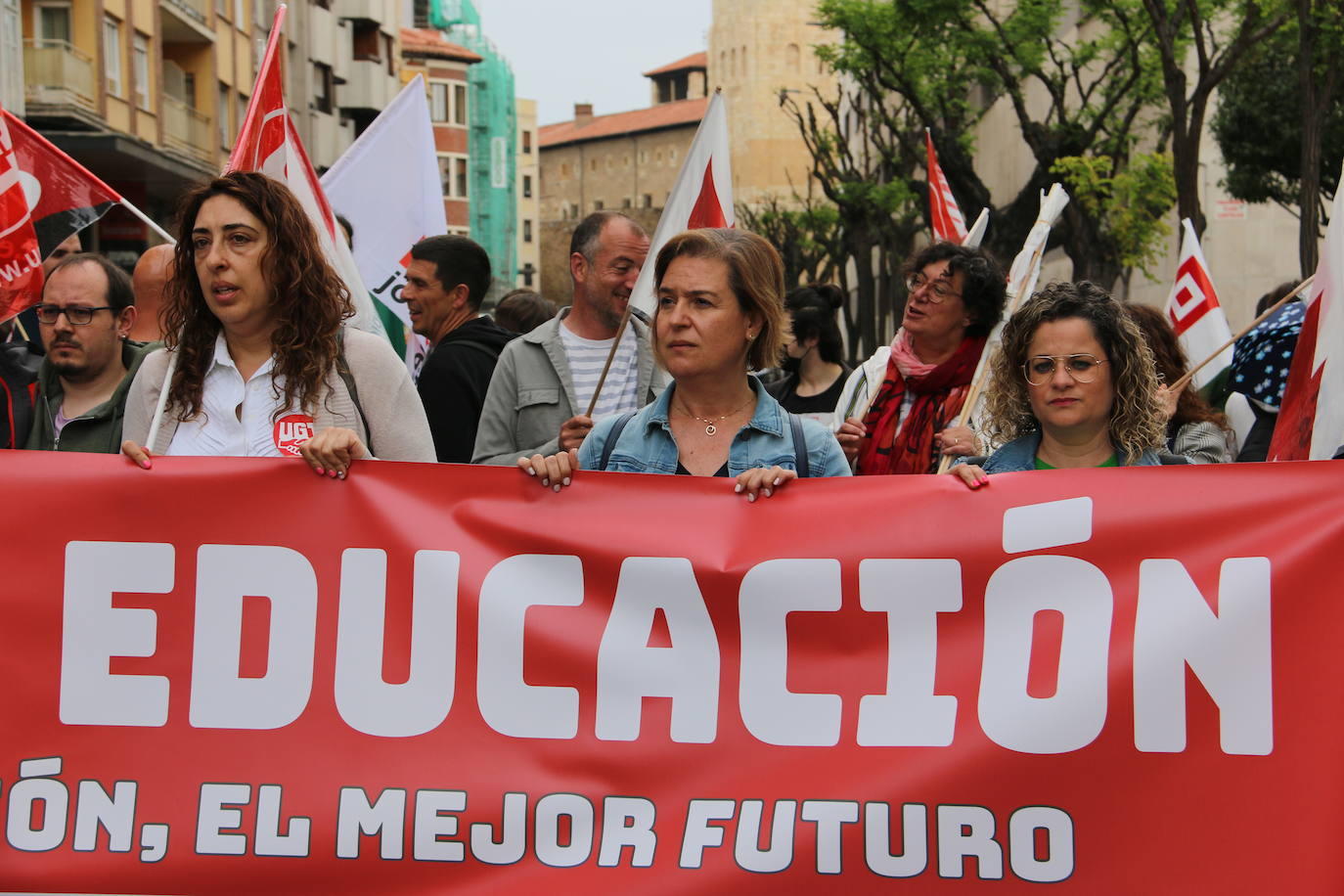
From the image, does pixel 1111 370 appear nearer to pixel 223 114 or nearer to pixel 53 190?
pixel 53 190

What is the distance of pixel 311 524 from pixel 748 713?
1015 mm

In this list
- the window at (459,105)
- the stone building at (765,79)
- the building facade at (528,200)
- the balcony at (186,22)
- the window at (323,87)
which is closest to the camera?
the balcony at (186,22)

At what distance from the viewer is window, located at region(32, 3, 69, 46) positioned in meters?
27.8

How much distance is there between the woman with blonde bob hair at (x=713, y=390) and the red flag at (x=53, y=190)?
2290mm

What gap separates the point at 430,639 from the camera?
12.5 feet

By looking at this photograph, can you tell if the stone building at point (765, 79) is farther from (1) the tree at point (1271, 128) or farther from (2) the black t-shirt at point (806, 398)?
(2) the black t-shirt at point (806, 398)

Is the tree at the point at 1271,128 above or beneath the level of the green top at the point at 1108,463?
above

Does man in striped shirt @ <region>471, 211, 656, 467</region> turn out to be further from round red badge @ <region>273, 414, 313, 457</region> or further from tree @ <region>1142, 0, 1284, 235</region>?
tree @ <region>1142, 0, 1284, 235</region>

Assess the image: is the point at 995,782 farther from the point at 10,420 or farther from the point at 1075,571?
the point at 10,420

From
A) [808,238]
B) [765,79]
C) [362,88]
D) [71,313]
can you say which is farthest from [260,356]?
[765,79]

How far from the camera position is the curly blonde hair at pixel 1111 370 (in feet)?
13.6

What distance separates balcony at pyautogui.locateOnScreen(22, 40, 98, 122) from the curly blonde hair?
24.4m

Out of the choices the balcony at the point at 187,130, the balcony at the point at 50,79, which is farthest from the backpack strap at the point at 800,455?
the balcony at the point at 187,130

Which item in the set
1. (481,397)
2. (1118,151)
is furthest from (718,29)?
(481,397)
